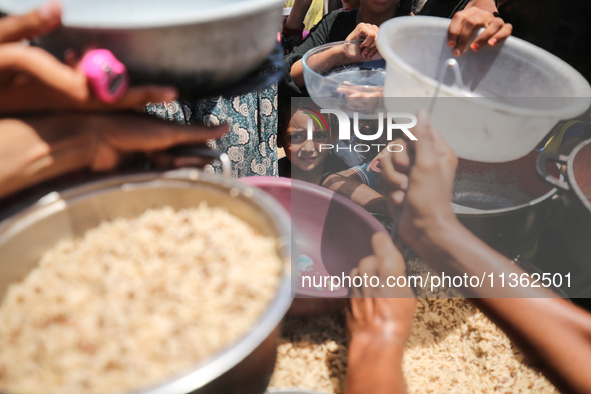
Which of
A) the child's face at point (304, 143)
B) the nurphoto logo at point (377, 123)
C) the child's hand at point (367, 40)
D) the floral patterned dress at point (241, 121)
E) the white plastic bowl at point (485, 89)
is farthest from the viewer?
the child's face at point (304, 143)

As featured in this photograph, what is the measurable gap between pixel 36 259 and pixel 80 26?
51 cm

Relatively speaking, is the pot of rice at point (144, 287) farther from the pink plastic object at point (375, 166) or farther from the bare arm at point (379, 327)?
the pink plastic object at point (375, 166)

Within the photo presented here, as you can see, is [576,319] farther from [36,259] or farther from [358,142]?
[358,142]

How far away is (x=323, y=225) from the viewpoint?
161 centimetres

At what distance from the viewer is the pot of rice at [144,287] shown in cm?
62

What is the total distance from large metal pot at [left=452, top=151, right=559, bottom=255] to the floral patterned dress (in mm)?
1119

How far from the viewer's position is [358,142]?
2.68 m

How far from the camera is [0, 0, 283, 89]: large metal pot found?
0.64m

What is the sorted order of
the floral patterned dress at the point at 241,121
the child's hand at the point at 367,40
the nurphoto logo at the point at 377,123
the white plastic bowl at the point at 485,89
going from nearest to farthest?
the white plastic bowl at the point at 485,89 < the nurphoto logo at the point at 377,123 < the floral patterned dress at the point at 241,121 < the child's hand at the point at 367,40

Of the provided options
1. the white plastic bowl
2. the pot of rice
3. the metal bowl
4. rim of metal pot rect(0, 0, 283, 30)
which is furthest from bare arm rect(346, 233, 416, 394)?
rim of metal pot rect(0, 0, 283, 30)

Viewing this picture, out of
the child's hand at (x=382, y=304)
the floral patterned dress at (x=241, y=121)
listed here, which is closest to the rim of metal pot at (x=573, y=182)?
the child's hand at (x=382, y=304)

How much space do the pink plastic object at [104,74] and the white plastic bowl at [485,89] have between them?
79 centimetres

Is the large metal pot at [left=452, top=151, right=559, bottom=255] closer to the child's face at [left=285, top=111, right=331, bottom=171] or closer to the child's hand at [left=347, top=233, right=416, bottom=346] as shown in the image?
the child's hand at [left=347, top=233, right=416, bottom=346]

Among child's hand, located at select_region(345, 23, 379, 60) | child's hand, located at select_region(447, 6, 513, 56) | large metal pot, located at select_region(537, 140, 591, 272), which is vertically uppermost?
child's hand, located at select_region(447, 6, 513, 56)
